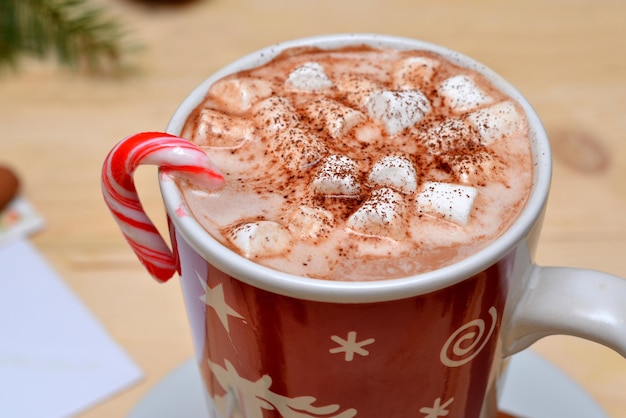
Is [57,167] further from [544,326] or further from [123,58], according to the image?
[544,326]

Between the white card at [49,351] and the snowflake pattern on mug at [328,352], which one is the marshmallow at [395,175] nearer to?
the snowflake pattern on mug at [328,352]

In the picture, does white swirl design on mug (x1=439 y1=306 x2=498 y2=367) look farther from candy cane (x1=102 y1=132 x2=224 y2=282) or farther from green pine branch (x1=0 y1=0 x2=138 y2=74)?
green pine branch (x1=0 y1=0 x2=138 y2=74)

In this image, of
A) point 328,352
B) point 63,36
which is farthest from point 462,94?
point 63,36

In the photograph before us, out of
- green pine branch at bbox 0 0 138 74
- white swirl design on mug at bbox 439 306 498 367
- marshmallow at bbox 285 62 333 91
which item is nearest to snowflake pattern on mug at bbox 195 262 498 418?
white swirl design on mug at bbox 439 306 498 367

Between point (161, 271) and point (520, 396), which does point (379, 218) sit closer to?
point (161, 271)

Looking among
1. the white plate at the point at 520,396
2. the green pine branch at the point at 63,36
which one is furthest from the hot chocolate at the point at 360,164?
the green pine branch at the point at 63,36

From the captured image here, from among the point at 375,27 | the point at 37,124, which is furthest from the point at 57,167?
the point at 375,27
